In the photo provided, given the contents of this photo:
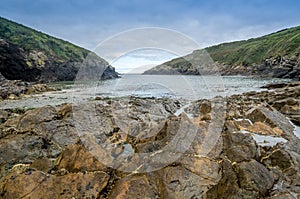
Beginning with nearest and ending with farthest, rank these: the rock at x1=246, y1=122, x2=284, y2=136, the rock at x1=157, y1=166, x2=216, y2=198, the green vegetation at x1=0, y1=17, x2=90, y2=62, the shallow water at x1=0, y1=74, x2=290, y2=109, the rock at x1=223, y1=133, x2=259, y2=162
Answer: the rock at x1=157, y1=166, x2=216, y2=198 < the rock at x1=223, y1=133, x2=259, y2=162 < the rock at x1=246, y1=122, x2=284, y2=136 < the shallow water at x1=0, y1=74, x2=290, y2=109 < the green vegetation at x1=0, y1=17, x2=90, y2=62

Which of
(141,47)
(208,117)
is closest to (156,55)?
(141,47)

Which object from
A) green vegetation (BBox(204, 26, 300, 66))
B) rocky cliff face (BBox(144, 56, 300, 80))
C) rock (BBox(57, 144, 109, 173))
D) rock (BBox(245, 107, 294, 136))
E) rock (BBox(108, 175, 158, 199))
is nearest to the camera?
rock (BBox(108, 175, 158, 199))

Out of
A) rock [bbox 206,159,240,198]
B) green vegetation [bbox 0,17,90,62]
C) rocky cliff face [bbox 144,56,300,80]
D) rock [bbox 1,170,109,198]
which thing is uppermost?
green vegetation [bbox 0,17,90,62]

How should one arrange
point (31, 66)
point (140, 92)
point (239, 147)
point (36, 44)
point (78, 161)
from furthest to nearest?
point (36, 44) < point (31, 66) < point (140, 92) < point (239, 147) < point (78, 161)

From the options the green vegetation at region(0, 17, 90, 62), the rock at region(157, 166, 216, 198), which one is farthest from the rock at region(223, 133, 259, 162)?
the green vegetation at region(0, 17, 90, 62)

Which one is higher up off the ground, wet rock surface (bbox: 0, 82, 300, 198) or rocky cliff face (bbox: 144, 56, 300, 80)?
rocky cliff face (bbox: 144, 56, 300, 80)

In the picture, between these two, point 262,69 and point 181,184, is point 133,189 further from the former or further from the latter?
point 262,69

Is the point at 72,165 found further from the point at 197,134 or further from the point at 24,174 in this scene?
the point at 197,134

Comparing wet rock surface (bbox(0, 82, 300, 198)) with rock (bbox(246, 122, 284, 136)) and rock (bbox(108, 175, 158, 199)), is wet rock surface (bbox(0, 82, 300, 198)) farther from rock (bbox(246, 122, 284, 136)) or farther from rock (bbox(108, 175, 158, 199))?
rock (bbox(246, 122, 284, 136))

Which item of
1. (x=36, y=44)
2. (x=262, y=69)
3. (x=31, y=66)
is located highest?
(x=36, y=44)

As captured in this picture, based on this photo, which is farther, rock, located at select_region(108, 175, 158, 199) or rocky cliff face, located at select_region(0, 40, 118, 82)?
rocky cliff face, located at select_region(0, 40, 118, 82)

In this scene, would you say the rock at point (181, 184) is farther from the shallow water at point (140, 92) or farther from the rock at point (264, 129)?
the shallow water at point (140, 92)

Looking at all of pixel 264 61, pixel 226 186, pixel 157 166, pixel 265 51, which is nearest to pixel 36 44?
pixel 264 61

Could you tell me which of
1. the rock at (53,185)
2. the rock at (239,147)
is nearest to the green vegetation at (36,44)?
the rock at (53,185)
